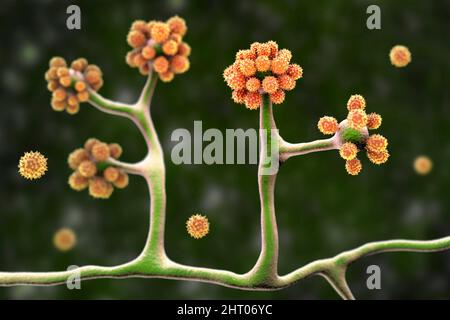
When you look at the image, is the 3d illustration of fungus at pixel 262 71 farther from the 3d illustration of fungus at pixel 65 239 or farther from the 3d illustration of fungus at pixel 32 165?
the 3d illustration of fungus at pixel 65 239

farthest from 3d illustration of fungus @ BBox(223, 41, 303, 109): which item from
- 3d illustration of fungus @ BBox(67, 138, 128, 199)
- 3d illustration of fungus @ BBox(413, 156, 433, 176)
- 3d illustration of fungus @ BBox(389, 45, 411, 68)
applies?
3d illustration of fungus @ BBox(413, 156, 433, 176)

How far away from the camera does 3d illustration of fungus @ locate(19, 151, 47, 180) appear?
143cm

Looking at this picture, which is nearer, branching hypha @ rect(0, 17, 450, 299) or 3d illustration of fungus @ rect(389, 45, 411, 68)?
branching hypha @ rect(0, 17, 450, 299)

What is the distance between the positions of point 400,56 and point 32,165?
1.53 metres

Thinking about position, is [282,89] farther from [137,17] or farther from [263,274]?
[137,17]

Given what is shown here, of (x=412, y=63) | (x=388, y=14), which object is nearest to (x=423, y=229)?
(x=412, y=63)

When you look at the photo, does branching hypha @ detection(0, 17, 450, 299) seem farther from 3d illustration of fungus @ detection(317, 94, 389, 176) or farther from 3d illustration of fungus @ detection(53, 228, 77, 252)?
3d illustration of fungus @ detection(53, 228, 77, 252)

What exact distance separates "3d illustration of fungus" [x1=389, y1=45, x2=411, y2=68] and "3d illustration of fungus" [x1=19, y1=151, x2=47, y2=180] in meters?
1.48

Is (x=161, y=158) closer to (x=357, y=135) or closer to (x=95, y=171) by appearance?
(x=95, y=171)

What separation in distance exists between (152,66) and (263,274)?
0.66 metres

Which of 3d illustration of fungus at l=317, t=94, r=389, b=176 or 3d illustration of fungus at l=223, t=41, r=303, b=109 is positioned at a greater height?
3d illustration of fungus at l=223, t=41, r=303, b=109

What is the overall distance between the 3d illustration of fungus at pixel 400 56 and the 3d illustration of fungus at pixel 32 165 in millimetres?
1475

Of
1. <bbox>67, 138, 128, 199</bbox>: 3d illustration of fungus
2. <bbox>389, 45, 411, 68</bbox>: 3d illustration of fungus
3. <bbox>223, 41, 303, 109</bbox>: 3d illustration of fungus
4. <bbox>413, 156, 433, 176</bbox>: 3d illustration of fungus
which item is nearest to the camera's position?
<bbox>223, 41, 303, 109</bbox>: 3d illustration of fungus

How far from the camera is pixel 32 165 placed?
4.69ft
